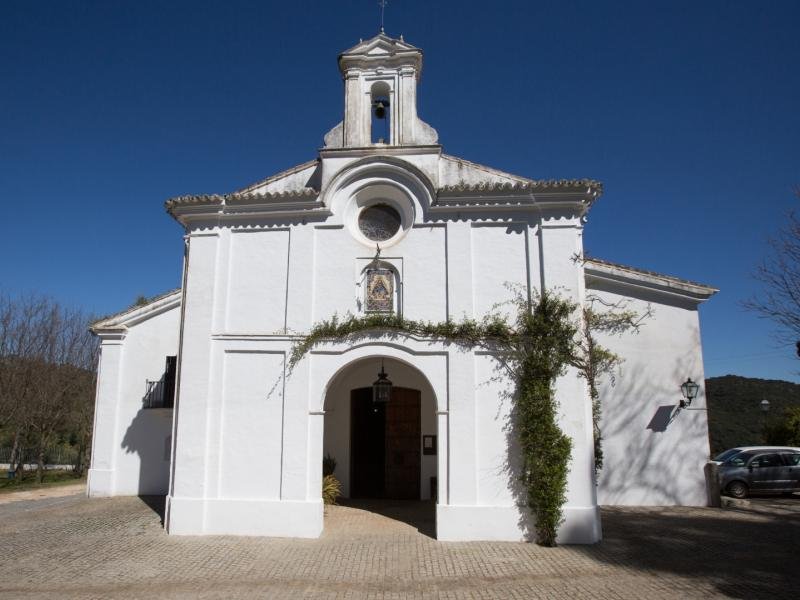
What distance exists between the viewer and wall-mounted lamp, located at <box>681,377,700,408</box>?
13125 millimetres

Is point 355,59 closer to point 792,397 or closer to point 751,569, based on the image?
point 751,569

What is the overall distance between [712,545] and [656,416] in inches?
159

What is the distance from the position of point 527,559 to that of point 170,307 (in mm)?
12056

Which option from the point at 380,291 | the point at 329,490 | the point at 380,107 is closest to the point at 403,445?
the point at 329,490

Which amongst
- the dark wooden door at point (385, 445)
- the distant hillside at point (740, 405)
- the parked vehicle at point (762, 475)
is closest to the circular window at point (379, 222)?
the dark wooden door at point (385, 445)

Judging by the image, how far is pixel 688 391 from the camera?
43.1 ft

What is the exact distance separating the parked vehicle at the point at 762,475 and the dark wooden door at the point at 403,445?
27.4ft

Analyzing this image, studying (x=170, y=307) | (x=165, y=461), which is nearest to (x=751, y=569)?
(x=165, y=461)

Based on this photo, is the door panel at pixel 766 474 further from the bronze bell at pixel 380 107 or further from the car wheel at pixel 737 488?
the bronze bell at pixel 380 107

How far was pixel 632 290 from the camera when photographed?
1409cm

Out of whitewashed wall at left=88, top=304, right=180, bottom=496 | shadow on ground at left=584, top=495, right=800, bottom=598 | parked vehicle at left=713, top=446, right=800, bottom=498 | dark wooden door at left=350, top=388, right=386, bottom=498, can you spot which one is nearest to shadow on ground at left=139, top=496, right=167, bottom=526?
whitewashed wall at left=88, top=304, right=180, bottom=496

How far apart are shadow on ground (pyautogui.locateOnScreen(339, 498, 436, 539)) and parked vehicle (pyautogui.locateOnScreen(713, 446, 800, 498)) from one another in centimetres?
841

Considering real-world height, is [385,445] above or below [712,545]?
above

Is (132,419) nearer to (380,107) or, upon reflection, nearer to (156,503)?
(156,503)
